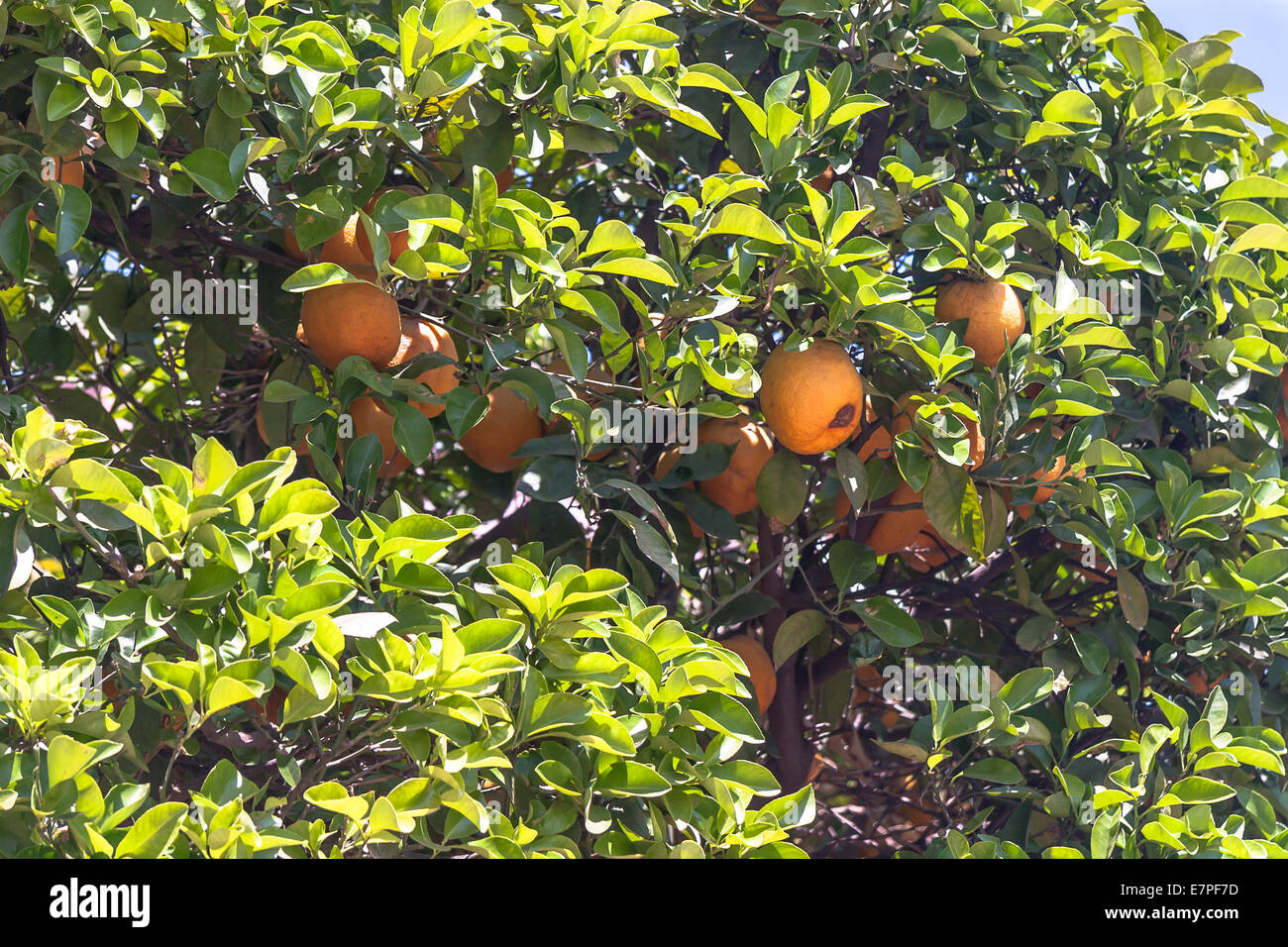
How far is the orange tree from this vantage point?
1238 mm

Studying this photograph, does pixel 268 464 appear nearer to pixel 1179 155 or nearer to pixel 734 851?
pixel 734 851

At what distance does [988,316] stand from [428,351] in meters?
0.85

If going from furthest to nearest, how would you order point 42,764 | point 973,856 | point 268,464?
1. point 973,856
2. point 268,464
3. point 42,764

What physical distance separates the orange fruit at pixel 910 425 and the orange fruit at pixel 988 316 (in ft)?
0.26

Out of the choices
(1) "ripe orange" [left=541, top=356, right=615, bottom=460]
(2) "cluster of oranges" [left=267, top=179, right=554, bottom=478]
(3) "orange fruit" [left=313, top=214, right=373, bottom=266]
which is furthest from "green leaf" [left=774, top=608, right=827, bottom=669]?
(3) "orange fruit" [left=313, top=214, right=373, bottom=266]

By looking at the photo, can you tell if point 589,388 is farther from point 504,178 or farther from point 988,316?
point 988,316

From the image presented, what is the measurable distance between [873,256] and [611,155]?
528mm

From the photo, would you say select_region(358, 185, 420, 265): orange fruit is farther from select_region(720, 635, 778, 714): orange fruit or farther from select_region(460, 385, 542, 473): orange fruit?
select_region(720, 635, 778, 714): orange fruit

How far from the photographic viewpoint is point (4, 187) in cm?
143

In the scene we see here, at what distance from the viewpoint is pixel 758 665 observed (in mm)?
1902

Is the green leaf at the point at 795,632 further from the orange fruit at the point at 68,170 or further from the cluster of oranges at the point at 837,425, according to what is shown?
the orange fruit at the point at 68,170

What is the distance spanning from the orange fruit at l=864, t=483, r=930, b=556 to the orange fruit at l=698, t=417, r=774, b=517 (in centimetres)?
23

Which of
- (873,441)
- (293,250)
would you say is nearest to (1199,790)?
→ (873,441)
